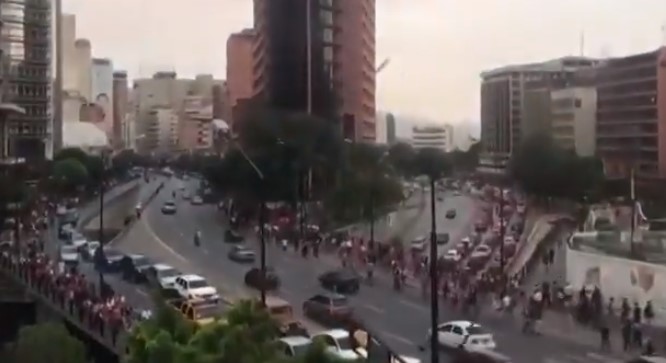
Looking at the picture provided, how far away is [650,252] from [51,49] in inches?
141

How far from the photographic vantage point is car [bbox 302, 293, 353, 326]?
3.87 meters

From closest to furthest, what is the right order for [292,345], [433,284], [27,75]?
[292,345], [433,284], [27,75]

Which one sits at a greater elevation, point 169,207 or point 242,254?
point 169,207

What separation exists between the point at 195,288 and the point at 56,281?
854mm

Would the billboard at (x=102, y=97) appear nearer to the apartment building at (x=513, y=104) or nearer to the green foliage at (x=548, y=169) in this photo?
the apartment building at (x=513, y=104)

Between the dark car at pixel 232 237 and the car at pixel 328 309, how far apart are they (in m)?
0.50

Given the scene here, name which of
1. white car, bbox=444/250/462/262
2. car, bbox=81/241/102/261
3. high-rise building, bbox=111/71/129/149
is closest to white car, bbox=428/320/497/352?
white car, bbox=444/250/462/262

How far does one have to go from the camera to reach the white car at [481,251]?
156 inches

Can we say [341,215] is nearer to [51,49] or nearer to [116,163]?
[116,163]

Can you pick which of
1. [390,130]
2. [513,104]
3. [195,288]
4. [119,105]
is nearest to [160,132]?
[119,105]

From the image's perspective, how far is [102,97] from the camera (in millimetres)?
4902

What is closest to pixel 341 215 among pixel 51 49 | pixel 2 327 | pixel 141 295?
pixel 141 295

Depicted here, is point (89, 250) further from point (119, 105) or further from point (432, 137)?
point (432, 137)

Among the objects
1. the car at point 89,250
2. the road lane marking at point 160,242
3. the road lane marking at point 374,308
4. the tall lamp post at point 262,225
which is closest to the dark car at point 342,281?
the road lane marking at point 374,308
